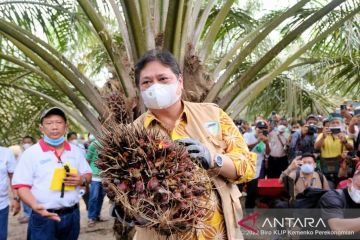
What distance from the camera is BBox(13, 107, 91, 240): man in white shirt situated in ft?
10.1

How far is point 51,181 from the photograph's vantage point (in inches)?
123

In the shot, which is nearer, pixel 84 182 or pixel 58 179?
pixel 58 179

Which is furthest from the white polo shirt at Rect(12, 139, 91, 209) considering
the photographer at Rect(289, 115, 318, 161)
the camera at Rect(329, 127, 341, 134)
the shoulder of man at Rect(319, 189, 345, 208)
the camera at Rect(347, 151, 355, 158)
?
the photographer at Rect(289, 115, 318, 161)

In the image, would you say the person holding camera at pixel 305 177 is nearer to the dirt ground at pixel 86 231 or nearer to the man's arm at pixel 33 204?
the dirt ground at pixel 86 231

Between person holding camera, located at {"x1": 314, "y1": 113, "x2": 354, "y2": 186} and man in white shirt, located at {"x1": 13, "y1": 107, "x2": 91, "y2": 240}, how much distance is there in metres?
4.22

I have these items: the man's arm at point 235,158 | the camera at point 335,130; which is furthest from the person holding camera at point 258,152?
the man's arm at point 235,158

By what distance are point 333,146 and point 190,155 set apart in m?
5.27

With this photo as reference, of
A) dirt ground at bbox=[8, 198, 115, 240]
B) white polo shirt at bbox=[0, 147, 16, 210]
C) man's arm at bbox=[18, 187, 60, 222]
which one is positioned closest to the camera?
man's arm at bbox=[18, 187, 60, 222]

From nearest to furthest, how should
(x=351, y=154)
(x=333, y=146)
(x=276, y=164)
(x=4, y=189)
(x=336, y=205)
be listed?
1. (x=336, y=205)
2. (x=4, y=189)
3. (x=351, y=154)
4. (x=333, y=146)
5. (x=276, y=164)

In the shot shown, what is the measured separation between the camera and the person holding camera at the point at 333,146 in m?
6.12

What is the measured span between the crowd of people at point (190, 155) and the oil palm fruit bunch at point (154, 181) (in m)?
0.08

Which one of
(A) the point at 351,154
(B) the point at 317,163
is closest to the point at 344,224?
(A) the point at 351,154

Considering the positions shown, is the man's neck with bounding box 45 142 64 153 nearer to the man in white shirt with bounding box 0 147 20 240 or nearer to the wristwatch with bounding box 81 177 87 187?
the wristwatch with bounding box 81 177 87 187

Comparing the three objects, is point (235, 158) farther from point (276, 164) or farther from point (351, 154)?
point (276, 164)
